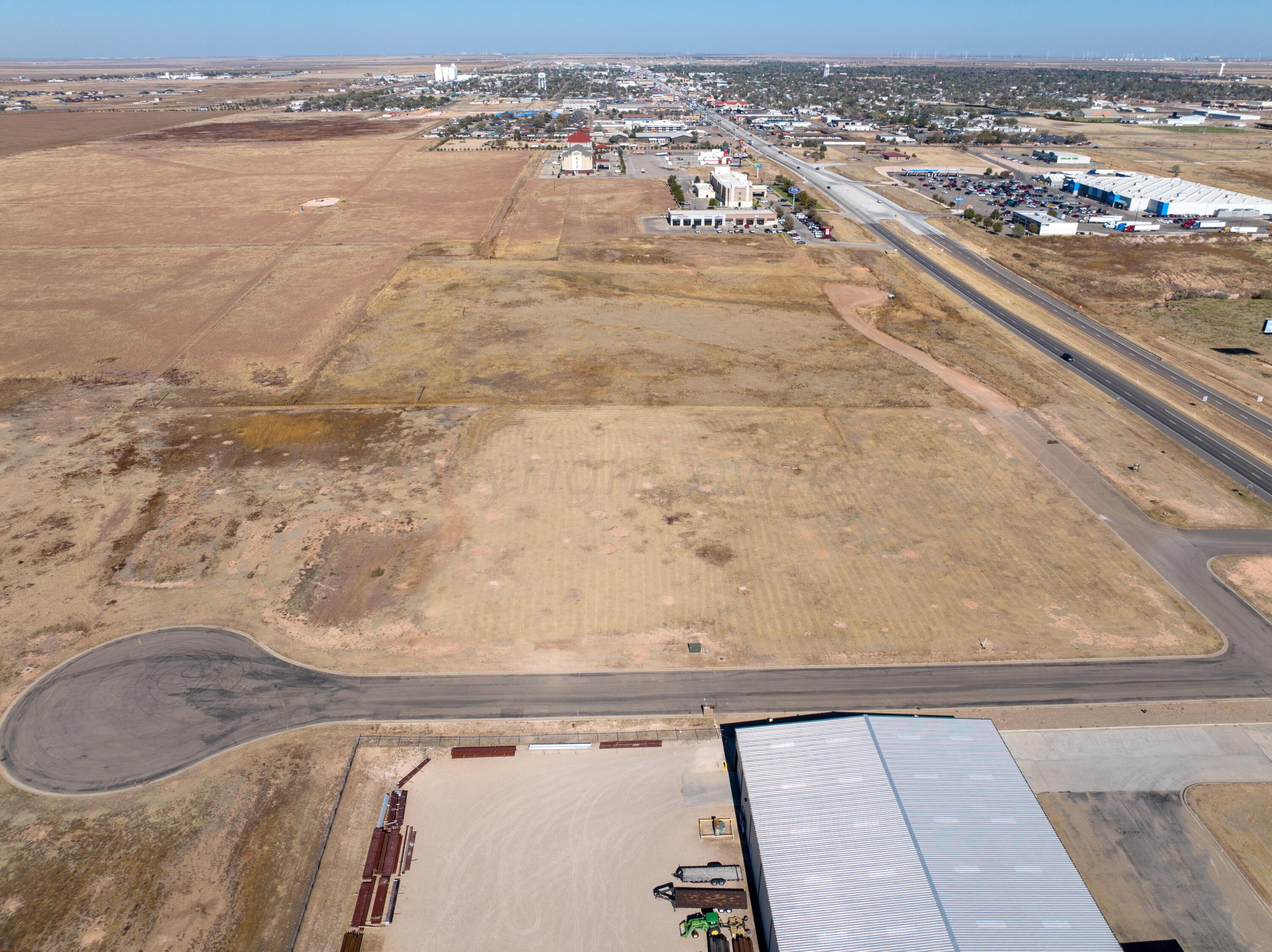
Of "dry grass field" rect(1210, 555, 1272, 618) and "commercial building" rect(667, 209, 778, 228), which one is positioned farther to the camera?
"commercial building" rect(667, 209, 778, 228)

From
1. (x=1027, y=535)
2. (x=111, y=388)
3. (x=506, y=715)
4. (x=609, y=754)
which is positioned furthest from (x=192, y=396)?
(x=1027, y=535)

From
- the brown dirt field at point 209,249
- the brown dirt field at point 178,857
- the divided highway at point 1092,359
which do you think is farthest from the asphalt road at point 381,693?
the brown dirt field at point 209,249

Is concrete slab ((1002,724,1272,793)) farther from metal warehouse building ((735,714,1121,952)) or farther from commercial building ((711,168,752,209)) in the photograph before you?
commercial building ((711,168,752,209))

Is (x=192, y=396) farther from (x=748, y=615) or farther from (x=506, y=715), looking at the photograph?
(x=748, y=615)

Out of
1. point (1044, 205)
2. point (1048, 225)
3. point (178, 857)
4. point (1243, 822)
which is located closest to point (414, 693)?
point (178, 857)

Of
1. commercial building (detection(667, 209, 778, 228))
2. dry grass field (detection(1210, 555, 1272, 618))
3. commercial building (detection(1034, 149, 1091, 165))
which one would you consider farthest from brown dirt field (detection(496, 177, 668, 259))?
commercial building (detection(1034, 149, 1091, 165))

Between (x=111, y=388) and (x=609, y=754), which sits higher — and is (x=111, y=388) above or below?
above

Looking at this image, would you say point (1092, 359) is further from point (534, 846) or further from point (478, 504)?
point (534, 846)
